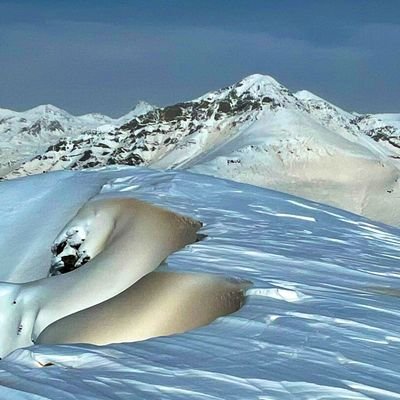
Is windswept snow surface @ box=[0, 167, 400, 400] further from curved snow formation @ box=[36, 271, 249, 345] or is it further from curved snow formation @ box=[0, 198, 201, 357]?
curved snow formation @ box=[0, 198, 201, 357]

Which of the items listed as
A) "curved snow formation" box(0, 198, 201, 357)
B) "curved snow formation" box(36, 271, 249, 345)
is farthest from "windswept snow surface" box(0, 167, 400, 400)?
"curved snow formation" box(0, 198, 201, 357)

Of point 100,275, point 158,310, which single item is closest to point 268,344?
point 158,310

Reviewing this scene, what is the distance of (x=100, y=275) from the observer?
15.2 metres

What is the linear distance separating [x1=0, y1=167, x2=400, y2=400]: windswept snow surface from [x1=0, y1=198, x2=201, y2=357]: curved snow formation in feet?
3.60

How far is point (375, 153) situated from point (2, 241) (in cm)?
15433

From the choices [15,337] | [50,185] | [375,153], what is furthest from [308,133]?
[15,337]

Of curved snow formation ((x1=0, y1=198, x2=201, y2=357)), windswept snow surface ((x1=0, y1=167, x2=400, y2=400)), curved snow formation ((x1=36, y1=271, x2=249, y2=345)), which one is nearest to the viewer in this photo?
windswept snow surface ((x1=0, y1=167, x2=400, y2=400))

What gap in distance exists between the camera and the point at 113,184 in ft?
78.2

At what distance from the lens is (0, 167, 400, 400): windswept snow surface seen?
564 centimetres

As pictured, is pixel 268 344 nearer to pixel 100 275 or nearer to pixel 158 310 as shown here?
pixel 158 310

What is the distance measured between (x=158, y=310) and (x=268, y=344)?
356cm

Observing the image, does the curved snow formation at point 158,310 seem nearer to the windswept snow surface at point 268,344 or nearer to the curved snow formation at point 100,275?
the windswept snow surface at point 268,344

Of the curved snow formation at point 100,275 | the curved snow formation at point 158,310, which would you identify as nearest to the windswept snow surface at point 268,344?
the curved snow formation at point 158,310

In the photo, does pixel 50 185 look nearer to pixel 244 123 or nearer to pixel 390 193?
pixel 390 193
